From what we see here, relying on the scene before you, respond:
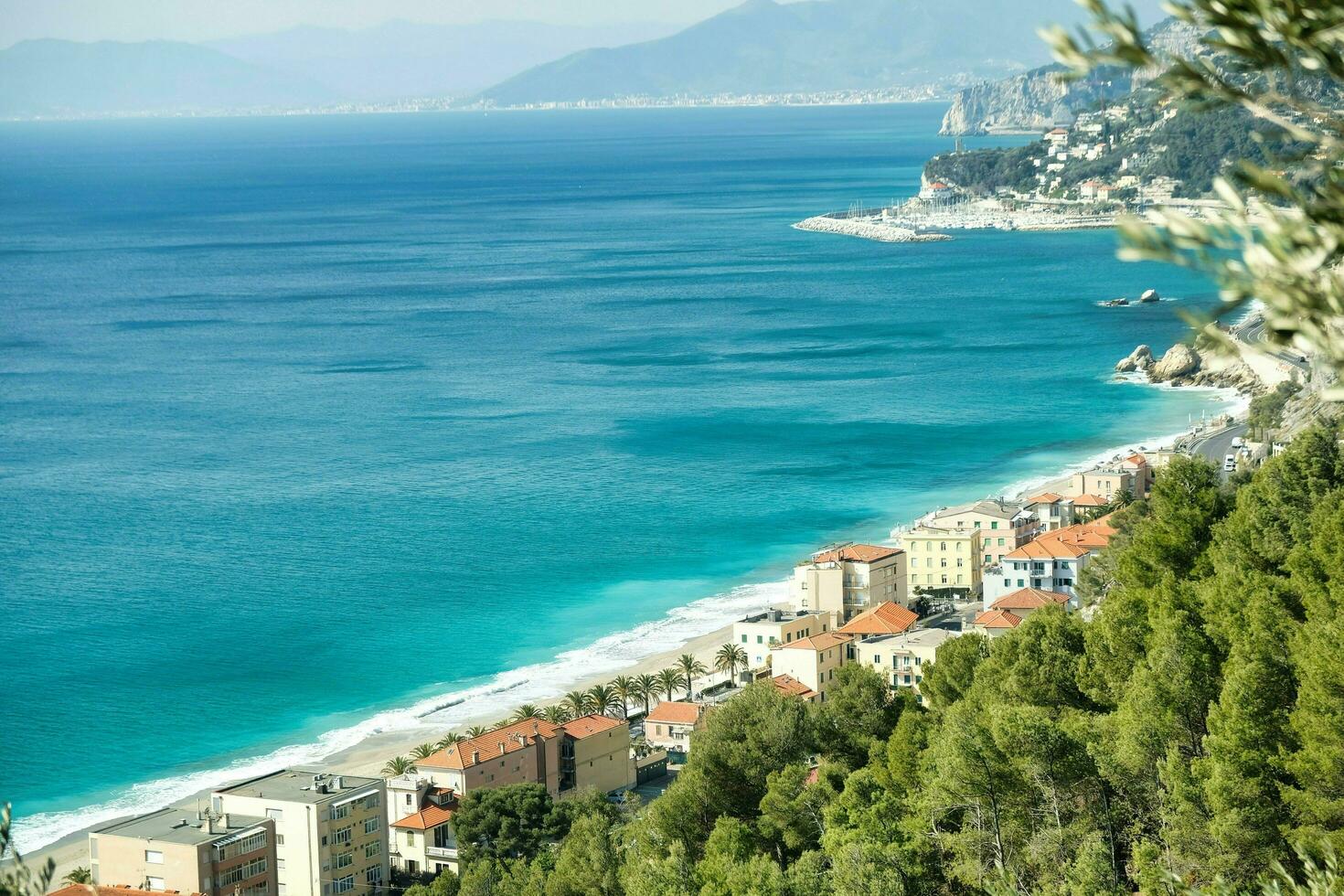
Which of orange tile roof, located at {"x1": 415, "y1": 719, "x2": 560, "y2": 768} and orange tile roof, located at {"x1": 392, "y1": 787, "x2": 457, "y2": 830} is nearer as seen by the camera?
orange tile roof, located at {"x1": 392, "y1": 787, "x2": 457, "y2": 830}

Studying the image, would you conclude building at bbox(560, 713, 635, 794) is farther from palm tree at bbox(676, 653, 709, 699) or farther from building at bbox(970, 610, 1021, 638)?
building at bbox(970, 610, 1021, 638)

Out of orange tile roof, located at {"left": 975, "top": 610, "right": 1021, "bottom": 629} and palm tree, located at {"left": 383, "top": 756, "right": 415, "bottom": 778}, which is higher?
orange tile roof, located at {"left": 975, "top": 610, "right": 1021, "bottom": 629}

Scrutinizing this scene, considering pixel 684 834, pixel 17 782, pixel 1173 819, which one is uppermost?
pixel 1173 819

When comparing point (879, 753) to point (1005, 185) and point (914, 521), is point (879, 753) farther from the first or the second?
point (1005, 185)

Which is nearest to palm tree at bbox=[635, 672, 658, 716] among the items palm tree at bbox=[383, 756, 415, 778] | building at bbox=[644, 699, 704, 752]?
building at bbox=[644, 699, 704, 752]

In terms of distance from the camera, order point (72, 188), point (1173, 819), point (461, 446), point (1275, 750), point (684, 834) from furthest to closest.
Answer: point (72, 188), point (461, 446), point (684, 834), point (1275, 750), point (1173, 819)

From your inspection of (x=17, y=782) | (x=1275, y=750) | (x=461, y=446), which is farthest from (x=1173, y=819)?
(x=461, y=446)
